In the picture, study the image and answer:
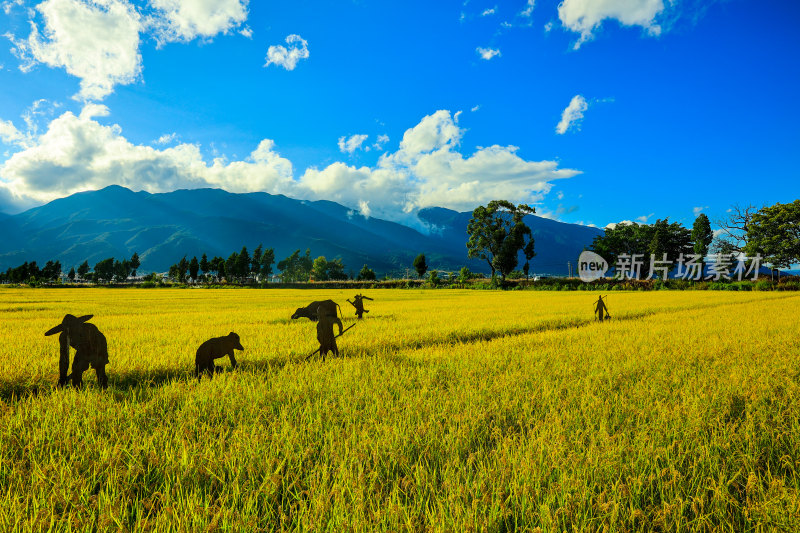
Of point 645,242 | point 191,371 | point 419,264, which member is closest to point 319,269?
point 419,264

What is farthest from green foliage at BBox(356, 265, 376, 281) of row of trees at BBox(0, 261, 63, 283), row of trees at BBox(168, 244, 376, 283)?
row of trees at BBox(0, 261, 63, 283)

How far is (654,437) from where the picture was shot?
10.6 feet

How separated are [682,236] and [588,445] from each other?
92.5 m

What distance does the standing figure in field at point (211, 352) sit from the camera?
18.1 ft

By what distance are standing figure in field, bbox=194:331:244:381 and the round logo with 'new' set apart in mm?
64302

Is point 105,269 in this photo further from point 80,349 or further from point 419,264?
point 80,349

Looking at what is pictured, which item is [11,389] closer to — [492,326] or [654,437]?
[654,437]

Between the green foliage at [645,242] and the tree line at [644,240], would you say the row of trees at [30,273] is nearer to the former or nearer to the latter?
the tree line at [644,240]

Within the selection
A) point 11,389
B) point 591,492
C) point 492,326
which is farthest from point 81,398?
point 492,326

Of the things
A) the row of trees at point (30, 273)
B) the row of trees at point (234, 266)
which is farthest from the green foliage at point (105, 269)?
the row of trees at point (234, 266)

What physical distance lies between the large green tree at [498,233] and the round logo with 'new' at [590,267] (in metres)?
12.9

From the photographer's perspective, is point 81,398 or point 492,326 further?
point 492,326

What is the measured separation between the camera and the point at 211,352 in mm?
5664

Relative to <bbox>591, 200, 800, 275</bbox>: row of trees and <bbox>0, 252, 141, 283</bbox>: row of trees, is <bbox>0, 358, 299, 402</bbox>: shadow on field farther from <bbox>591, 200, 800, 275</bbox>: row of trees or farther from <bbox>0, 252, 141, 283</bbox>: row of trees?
<bbox>0, 252, 141, 283</bbox>: row of trees
